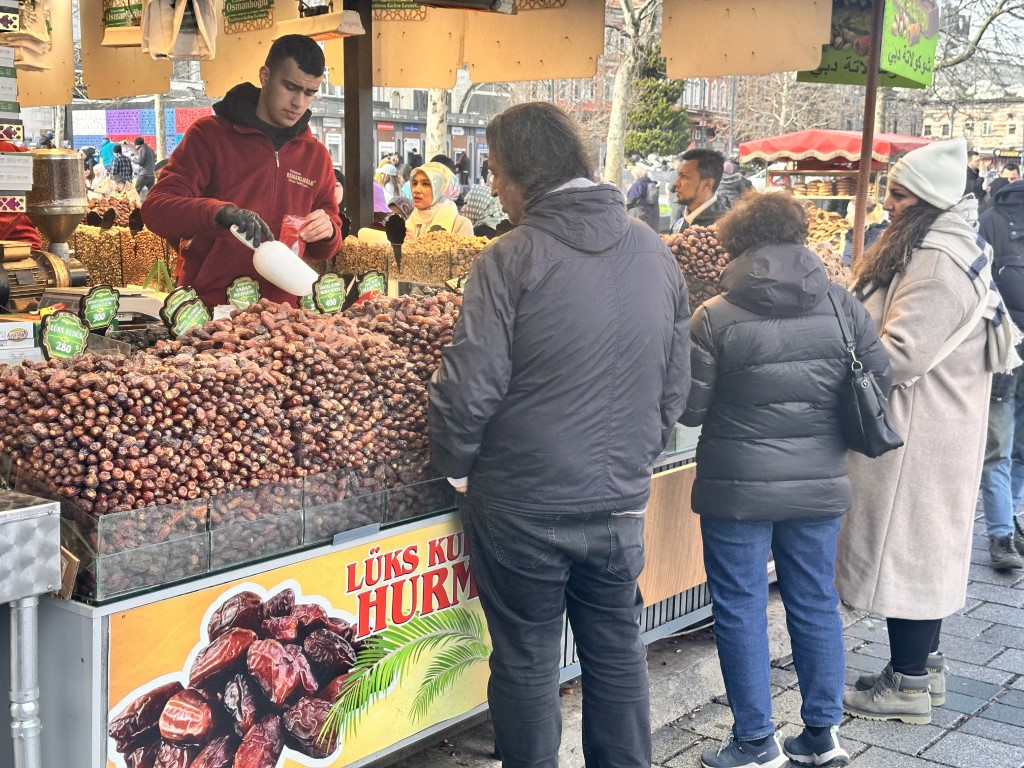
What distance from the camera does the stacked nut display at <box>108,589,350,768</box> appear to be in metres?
2.41

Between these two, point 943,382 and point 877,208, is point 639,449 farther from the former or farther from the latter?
point 877,208

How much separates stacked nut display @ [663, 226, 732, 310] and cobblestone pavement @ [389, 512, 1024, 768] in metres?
1.40

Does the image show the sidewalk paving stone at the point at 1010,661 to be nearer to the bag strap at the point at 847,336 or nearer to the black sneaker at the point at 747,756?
the black sneaker at the point at 747,756

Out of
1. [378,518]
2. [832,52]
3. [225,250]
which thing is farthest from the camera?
[832,52]

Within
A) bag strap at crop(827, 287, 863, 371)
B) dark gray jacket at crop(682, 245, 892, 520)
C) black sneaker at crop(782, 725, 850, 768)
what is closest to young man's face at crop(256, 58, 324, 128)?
dark gray jacket at crop(682, 245, 892, 520)

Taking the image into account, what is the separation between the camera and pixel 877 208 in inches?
579

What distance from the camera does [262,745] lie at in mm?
2623

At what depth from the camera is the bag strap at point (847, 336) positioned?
10.8ft

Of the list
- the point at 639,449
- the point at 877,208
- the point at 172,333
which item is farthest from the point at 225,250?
the point at 877,208

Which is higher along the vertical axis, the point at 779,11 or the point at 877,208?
the point at 779,11

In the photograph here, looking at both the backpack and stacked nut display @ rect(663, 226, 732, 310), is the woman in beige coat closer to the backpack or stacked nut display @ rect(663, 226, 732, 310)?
stacked nut display @ rect(663, 226, 732, 310)

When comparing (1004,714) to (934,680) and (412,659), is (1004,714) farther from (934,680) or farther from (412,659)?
(412,659)

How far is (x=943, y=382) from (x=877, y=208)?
11.7 m

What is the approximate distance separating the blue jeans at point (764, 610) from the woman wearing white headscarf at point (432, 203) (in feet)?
13.6
